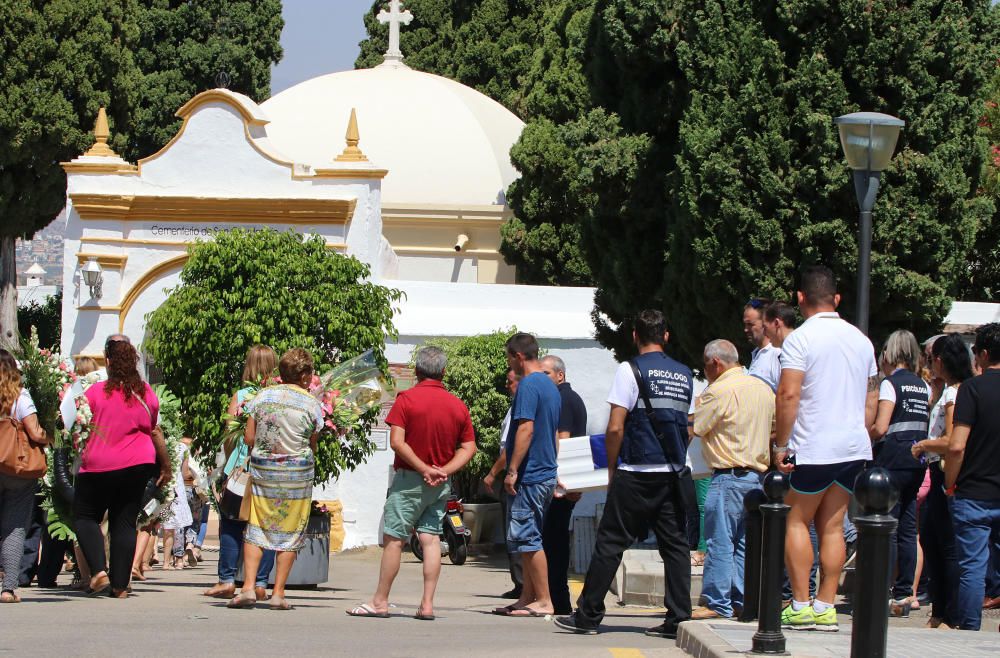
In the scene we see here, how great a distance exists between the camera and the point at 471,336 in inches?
830

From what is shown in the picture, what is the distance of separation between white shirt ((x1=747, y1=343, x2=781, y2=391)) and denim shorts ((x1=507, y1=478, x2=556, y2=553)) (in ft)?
5.01

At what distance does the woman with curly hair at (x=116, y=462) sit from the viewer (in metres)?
9.85

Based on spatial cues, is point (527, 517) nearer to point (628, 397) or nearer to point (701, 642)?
point (628, 397)

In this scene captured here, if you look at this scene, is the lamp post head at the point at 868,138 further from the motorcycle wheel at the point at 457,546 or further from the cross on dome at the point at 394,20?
the cross on dome at the point at 394,20

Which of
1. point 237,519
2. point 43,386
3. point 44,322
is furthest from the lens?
point 44,322

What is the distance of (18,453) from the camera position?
9.71 metres

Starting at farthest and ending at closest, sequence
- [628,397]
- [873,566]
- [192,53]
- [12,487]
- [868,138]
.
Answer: [192,53] < [868,138] < [12,487] < [628,397] < [873,566]

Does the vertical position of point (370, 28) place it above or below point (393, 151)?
above

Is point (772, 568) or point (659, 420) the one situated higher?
point (659, 420)

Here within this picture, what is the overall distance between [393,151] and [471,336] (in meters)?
8.16

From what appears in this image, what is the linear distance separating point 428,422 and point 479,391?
33.5 ft

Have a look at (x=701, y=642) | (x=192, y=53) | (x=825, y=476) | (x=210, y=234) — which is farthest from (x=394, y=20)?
(x=701, y=642)

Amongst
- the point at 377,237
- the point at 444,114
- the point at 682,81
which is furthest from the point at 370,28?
the point at 682,81

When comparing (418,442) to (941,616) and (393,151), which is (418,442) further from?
(393,151)
